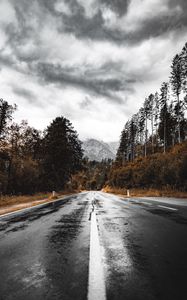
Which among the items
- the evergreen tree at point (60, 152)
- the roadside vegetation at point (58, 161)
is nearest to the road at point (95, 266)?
the roadside vegetation at point (58, 161)

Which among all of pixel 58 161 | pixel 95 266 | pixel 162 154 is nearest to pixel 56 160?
pixel 58 161

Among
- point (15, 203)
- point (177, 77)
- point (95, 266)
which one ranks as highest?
point (177, 77)

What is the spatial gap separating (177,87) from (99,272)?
5300 centimetres

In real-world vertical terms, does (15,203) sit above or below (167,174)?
below

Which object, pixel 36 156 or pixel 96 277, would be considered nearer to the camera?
pixel 96 277

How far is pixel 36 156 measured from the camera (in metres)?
50.1

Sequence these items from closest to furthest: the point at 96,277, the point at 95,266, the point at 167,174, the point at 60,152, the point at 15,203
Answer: the point at 96,277 → the point at 95,266 → the point at 15,203 → the point at 167,174 → the point at 60,152

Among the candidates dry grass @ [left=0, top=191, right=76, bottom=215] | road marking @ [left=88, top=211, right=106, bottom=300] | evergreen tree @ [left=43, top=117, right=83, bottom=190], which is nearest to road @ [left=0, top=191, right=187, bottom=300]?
road marking @ [left=88, top=211, right=106, bottom=300]

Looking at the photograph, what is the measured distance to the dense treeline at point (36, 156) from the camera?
111 feet

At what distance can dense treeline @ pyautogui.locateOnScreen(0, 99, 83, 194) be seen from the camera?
1335 inches

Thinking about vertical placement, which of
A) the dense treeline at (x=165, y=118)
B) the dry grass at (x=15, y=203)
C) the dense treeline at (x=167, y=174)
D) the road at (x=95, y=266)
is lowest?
the dry grass at (x=15, y=203)

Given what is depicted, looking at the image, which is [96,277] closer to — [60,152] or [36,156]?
[60,152]

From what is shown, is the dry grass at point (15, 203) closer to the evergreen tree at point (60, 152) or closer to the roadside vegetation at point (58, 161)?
the roadside vegetation at point (58, 161)

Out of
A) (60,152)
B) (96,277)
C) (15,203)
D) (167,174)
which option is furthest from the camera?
(60,152)
